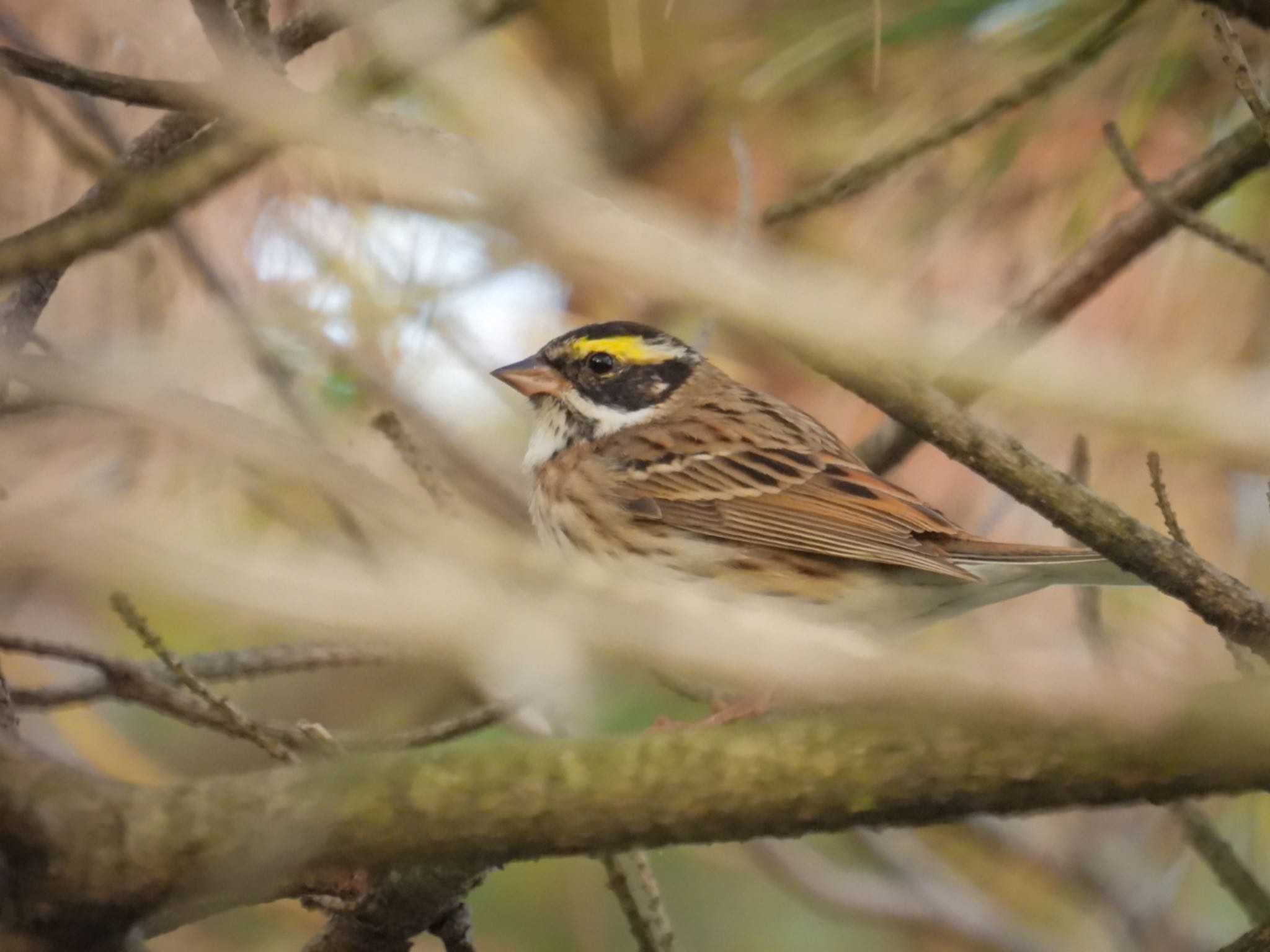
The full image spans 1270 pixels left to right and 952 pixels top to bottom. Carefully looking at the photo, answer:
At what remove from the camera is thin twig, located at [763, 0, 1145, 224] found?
309 cm

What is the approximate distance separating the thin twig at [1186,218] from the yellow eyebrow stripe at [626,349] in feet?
4.71

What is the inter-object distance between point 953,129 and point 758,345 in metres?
2.40

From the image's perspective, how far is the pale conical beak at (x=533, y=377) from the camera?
388cm

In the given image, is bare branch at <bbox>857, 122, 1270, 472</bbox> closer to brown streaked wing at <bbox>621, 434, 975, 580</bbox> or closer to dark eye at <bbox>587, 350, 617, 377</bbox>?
brown streaked wing at <bbox>621, 434, 975, 580</bbox>

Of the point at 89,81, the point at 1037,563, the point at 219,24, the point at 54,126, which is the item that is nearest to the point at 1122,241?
the point at 1037,563

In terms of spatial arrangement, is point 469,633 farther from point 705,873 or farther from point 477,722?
point 705,873

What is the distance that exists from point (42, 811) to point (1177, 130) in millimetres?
3682

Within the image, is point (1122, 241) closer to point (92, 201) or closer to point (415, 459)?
point (415, 459)

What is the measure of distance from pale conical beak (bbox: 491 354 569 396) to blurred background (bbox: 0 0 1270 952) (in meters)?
0.23

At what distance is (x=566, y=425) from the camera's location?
4055 millimetres

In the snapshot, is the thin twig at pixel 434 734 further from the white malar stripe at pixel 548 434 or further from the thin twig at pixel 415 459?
the white malar stripe at pixel 548 434

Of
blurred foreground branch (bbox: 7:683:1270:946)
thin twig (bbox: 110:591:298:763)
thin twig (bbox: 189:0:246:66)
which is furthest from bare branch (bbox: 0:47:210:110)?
blurred foreground branch (bbox: 7:683:1270:946)

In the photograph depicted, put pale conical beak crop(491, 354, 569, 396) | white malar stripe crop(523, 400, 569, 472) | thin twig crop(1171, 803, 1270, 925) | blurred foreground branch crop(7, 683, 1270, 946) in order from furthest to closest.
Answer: white malar stripe crop(523, 400, 569, 472) → pale conical beak crop(491, 354, 569, 396) → thin twig crop(1171, 803, 1270, 925) → blurred foreground branch crop(7, 683, 1270, 946)

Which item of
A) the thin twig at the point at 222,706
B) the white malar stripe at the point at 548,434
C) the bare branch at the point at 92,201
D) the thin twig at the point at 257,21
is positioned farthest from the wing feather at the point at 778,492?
the thin twig at the point at 257,21
